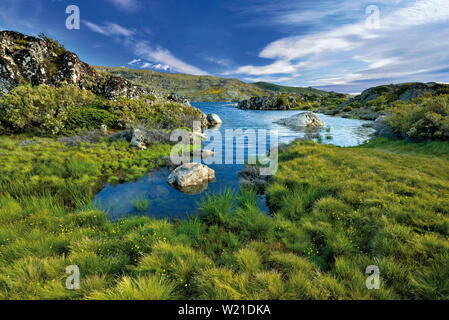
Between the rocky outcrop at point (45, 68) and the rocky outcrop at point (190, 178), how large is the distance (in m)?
18.5

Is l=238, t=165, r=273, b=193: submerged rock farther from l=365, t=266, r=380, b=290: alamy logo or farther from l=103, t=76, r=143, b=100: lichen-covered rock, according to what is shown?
l=103, t=76, r=143, b=100: lichen-covered rock

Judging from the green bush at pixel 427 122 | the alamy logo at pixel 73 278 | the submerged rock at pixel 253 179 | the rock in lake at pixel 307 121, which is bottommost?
the alamy logo at pixel 73 278

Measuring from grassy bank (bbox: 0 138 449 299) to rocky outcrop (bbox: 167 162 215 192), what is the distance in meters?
2.69

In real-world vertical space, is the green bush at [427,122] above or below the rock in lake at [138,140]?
above

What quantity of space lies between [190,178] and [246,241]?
518 centimetres

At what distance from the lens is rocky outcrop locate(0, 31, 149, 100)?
1802cm

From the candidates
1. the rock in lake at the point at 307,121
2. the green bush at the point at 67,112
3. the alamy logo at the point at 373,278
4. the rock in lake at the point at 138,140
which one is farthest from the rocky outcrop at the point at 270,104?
the alamy logo at the point at 373,278

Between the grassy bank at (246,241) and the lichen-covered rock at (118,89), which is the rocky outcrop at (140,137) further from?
the lichen-covered rock at (118,89)

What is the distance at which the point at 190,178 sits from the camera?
9.39 m

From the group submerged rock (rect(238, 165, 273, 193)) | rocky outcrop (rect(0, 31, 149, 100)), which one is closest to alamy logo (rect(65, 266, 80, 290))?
submerged rock (rect(238, 165, 273, 193))

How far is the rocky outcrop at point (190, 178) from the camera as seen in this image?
918 centimetres

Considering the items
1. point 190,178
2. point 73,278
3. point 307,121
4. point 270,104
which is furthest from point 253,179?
point 270,104

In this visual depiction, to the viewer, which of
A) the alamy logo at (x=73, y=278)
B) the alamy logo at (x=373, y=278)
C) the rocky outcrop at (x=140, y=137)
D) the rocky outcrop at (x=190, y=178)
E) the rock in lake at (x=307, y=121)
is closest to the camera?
the alamy logo at (x=373, y=278)

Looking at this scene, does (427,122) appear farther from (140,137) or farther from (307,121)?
(140,137)
